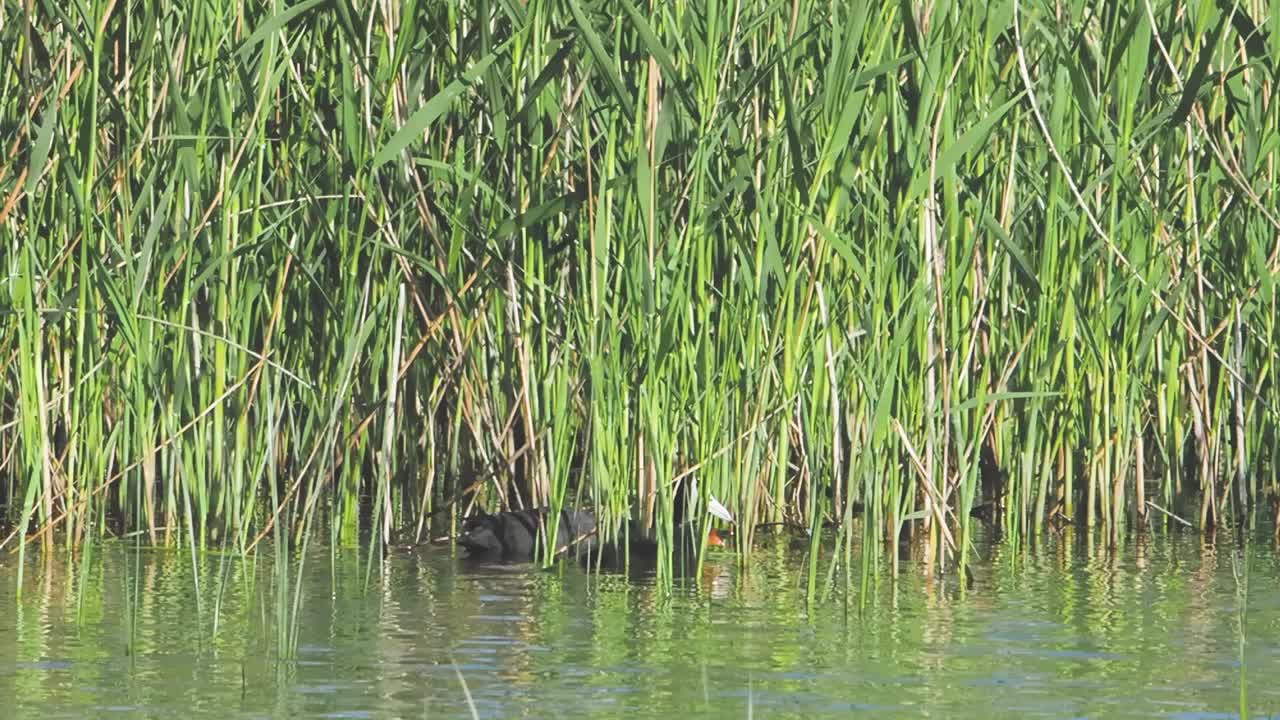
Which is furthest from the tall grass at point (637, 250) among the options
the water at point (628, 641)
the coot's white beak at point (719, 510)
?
the water at point (628, 641)

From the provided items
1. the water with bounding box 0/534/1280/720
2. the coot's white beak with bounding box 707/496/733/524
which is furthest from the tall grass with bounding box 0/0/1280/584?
the water with bounding box 0/534/1280/720

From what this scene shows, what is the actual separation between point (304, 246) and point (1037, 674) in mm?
2862

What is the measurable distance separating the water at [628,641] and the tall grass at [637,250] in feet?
0.74

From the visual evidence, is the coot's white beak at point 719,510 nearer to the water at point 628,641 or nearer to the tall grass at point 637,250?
the tall grass at point 637,250

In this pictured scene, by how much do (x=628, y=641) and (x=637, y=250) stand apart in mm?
1025

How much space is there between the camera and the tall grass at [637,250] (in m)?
5.38

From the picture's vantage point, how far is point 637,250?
5.37 metres

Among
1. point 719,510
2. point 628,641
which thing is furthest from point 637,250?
point 628,641

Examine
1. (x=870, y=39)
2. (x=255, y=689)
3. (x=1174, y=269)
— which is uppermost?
(x=870, y=39)

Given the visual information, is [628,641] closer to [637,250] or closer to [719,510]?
[719,510]

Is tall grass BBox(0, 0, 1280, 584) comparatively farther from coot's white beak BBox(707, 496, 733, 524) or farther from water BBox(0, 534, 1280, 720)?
water BBox(0, 534, 1280, 720)

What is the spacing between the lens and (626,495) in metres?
Answer: 5.59

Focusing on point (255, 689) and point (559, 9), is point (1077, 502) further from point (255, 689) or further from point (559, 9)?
point (255, 689)

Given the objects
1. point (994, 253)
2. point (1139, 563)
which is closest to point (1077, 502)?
point (1139, 563)
